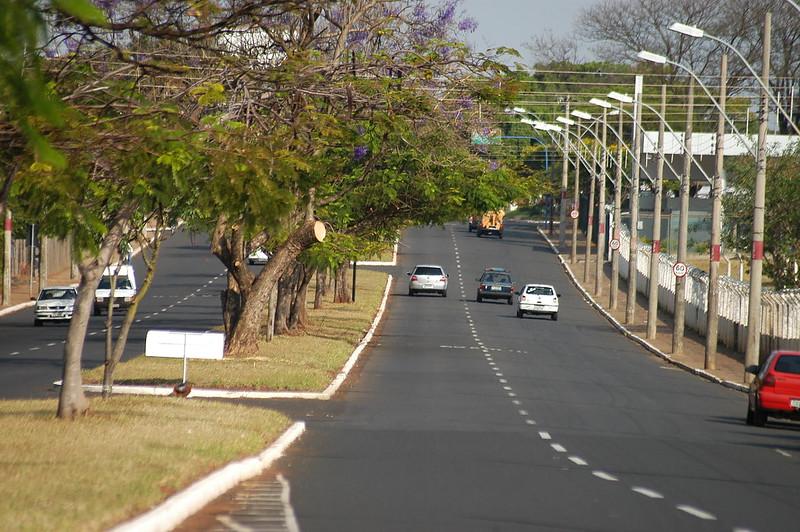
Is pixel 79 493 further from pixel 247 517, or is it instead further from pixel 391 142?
pixel 391 142

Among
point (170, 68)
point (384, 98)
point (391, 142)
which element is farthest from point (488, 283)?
point (170, 68)

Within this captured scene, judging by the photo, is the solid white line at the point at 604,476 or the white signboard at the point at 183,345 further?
the white signboard at the point at 183,345

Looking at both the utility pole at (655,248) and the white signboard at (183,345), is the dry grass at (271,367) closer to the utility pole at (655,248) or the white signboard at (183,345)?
the white signboard at (183,345)

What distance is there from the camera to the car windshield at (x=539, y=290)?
193 feet

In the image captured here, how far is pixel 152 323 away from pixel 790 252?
956 inches

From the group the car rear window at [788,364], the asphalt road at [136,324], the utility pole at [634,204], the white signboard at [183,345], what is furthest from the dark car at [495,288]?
the white signboard at [183,345]

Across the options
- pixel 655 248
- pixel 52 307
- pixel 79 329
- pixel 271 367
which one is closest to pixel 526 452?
pixel 79 329

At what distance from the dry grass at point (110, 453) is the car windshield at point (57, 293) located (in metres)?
32.9

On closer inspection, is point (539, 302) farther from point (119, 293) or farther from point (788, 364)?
point (788, 364)

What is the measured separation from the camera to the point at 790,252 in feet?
172

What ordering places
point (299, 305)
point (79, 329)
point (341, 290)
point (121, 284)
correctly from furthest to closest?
point (341, 290)
point (121, 284)
point (299, 305)
point (79, 329)

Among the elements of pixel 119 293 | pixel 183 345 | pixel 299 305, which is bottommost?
pixel 119 293

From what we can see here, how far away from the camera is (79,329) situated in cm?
1722

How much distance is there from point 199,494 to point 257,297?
20633 millimetres
